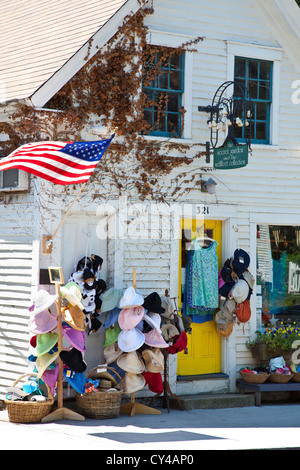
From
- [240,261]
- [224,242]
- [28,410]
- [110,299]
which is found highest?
[224,242]

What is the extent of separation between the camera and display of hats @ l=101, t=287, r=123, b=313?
31.9ft

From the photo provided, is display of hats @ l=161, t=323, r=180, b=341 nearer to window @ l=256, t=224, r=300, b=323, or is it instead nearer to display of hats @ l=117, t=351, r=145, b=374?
display of hats @ l=117, t=351, r=145, b=374

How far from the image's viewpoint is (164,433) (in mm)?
8578

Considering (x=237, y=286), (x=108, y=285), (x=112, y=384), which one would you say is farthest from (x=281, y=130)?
(x=112, y=384)

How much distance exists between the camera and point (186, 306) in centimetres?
1088

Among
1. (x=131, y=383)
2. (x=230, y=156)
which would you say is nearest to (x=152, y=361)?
(x=131, y=383)

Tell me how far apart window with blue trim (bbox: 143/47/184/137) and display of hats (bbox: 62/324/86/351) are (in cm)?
315

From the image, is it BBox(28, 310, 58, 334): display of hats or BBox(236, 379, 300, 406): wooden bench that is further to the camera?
BBox(236, 379, 300, 406): wooden bench

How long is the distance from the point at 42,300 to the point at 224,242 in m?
3.43

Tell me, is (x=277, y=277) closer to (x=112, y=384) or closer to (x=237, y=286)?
(x=237, y=286)

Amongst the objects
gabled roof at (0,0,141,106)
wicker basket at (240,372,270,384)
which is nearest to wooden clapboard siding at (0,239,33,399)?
gabled roof at (0,0,141,106)

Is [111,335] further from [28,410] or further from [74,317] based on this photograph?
[28,410]

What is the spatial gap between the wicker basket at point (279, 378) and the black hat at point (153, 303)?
2292 mm

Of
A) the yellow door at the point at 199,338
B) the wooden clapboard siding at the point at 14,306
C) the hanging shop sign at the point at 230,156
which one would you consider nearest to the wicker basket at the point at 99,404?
the wooden clapboard siding at the point at 14,306
